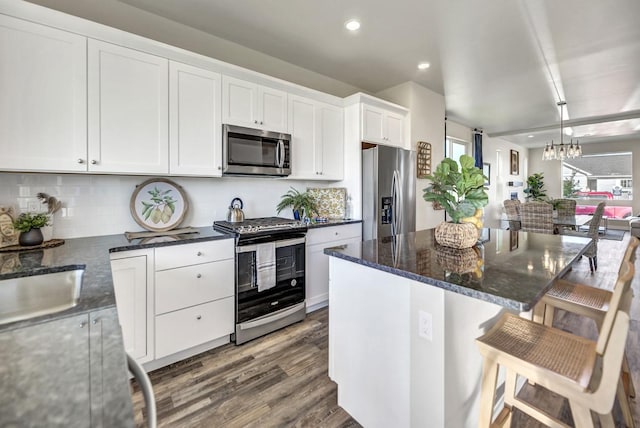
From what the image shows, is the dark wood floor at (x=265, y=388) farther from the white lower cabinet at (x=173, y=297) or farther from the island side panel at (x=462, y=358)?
the island side panel at (x=462, y=358)

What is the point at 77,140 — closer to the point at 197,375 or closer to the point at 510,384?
the point at 197,375

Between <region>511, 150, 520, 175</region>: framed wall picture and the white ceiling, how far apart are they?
4.06 metres

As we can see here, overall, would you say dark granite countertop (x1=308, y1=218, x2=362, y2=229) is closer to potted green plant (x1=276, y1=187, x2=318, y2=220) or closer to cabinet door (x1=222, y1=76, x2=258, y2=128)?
potted green plant (x1=276, y1=187, x2=318, y2=220)

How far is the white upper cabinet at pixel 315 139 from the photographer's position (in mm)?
3137

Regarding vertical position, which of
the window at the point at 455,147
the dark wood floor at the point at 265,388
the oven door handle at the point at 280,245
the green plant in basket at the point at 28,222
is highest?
the window at the point at 455,147

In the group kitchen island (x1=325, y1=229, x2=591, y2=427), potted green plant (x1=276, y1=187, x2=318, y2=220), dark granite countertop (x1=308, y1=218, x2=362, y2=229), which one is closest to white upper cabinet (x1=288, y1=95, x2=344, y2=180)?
potted green plant (x1=276, y1=187, x2=318, y2=220)

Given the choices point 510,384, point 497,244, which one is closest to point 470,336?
point 510,384

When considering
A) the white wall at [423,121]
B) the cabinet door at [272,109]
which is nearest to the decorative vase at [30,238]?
the cabinet door at [272,109]

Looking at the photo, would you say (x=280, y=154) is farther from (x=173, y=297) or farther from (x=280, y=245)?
(x=173, y=297)

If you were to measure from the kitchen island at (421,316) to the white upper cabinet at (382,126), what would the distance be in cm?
211

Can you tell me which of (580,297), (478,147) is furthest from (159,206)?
(478,147)

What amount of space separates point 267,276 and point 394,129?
2.55m

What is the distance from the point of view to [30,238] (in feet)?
6.16

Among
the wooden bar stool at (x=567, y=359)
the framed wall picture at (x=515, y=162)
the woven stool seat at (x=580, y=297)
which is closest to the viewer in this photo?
the wooden bar stool at (x=567, y=359)
